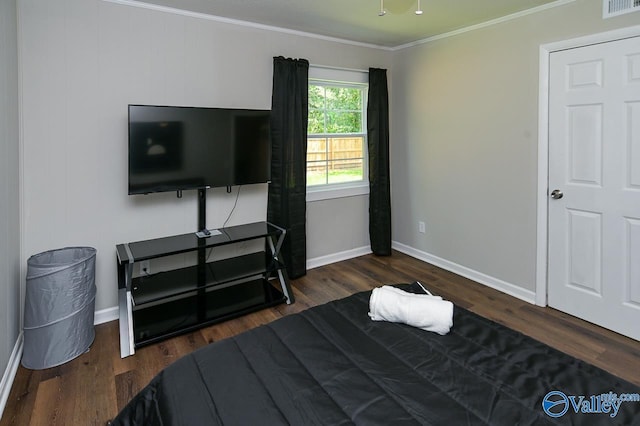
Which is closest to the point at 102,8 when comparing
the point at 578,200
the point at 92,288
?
the point at 92,288

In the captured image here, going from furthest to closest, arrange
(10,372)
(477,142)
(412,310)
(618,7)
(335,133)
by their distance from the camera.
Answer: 1. (335,133)
2. (477,142)
3. (618,7)
4. (10,372)
5. (412,310)

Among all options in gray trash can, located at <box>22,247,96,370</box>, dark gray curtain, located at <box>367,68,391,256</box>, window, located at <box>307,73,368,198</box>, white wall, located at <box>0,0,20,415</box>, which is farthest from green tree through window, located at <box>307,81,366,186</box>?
white wall, located at <box>0,0,20,415</box>

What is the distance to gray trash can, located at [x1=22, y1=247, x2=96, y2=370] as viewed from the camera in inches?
91.3

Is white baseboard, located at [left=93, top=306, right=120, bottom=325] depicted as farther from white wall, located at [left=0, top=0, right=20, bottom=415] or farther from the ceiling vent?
the ceiling vent

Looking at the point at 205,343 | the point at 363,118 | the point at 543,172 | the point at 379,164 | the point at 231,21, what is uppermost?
the point at 231,21

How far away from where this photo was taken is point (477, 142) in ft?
11.9

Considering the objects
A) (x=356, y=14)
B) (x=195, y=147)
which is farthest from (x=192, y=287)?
(x=356, y=14)

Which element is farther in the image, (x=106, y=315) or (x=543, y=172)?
(x=543, y=172)

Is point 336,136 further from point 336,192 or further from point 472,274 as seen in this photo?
point 472,274

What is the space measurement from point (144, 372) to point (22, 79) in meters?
2.12

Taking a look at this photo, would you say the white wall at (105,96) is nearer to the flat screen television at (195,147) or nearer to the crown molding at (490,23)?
the flat screen television at (195,147)

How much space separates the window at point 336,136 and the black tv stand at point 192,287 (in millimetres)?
1041

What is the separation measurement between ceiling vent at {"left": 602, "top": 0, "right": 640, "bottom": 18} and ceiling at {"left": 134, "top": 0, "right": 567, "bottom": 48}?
35 cm

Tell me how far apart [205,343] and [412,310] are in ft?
5.41
